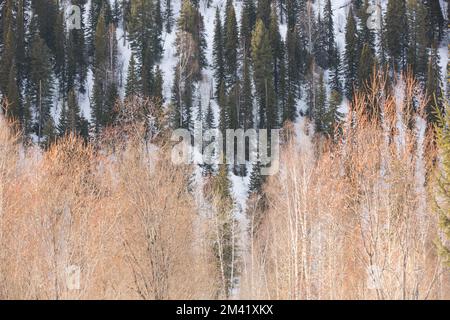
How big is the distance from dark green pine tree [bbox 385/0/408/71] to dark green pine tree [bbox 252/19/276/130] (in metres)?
17.0

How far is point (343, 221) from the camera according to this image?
65.1 ft

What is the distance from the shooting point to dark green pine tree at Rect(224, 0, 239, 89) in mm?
64056

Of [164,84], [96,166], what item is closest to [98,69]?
[164,84]

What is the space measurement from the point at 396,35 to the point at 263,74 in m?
20.3

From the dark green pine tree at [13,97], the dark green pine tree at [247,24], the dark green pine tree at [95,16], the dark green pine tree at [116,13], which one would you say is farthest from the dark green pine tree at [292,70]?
the dark green pine tree at [13,97]

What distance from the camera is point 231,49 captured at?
66.1 m

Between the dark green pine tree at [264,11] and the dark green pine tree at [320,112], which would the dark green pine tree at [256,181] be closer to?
the dark green pine tree at [320,112]

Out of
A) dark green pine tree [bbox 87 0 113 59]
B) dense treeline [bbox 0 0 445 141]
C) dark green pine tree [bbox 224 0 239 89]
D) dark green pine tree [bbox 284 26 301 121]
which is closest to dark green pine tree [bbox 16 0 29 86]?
dense treeline [bbox 0 0 445 141]

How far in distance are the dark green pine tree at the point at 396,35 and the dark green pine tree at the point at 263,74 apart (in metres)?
17.0

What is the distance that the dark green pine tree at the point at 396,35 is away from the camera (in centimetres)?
6689

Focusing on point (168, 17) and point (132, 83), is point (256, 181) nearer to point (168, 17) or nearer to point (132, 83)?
point (132, 83)

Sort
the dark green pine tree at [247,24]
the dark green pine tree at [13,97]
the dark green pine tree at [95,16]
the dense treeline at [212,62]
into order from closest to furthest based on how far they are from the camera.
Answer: the dark green pine tree at [13,97], the dense treeline at [212,62], the dark green pine tree at [95,16], the dark green pine tree at [247,24]

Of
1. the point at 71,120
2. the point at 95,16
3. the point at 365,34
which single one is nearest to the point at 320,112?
the point at 365,34
